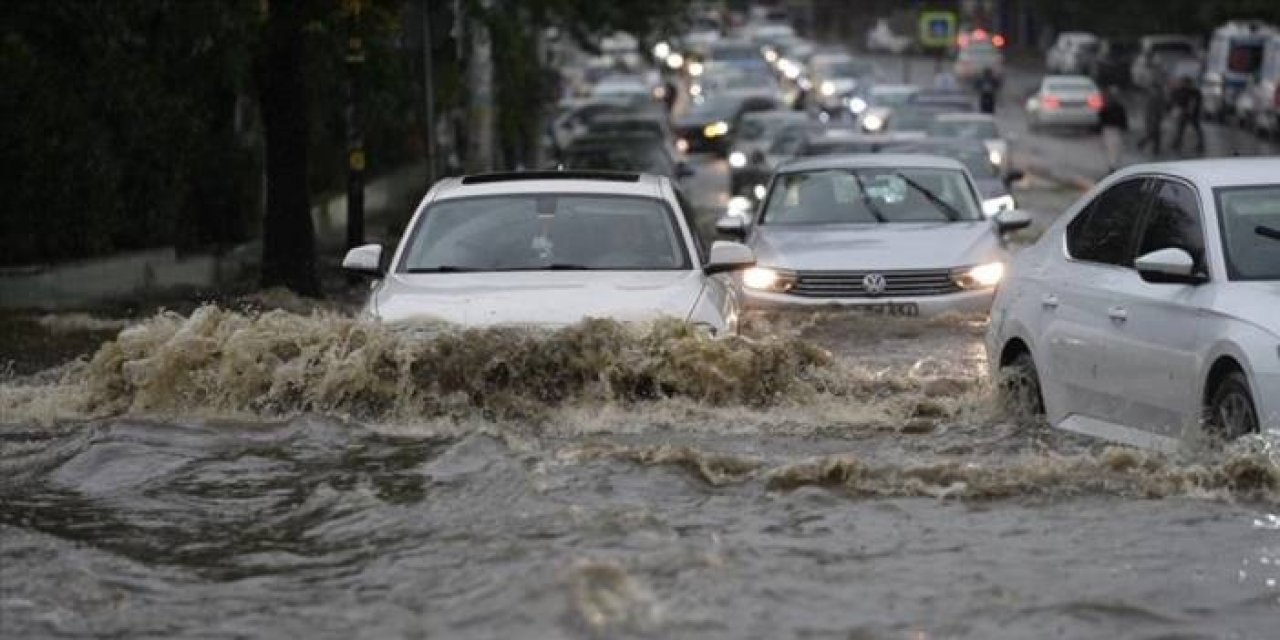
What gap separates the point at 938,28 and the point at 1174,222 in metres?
68.4

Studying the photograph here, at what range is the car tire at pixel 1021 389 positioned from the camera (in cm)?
1227

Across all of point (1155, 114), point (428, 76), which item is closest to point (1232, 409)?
point (428, 76)

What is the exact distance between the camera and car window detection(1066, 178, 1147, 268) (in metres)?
11.5

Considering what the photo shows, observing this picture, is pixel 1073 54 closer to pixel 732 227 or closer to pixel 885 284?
pixel 732 227

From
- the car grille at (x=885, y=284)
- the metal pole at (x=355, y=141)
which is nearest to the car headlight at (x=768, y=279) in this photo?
the car grille at (x=885, y=284)

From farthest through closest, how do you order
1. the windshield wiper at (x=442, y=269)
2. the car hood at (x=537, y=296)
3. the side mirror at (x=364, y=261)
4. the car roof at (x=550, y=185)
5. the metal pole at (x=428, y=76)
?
the metal pole at (x=428, y=76), the car roof at (x=550, y=185), the side mirror at (x=364, y=261), the windshield wiper at (x=442, y=269), the car hood at (x=537, y=296)

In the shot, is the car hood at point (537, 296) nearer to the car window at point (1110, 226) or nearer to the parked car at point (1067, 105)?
the car window at point (1110, 226)

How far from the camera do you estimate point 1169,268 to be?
10492 mm

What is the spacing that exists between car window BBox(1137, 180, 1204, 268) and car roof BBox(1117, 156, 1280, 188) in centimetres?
7

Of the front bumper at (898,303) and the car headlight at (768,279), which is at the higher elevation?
the car headlight at (768,279)

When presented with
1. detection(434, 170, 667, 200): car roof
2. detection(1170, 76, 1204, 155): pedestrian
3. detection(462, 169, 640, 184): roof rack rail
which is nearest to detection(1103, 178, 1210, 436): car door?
detection(434, 170, 667, 200): car roof

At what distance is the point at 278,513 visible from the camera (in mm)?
10047

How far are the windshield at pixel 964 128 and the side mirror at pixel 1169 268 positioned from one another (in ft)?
102

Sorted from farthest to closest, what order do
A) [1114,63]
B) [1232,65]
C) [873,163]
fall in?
[1114,63] < [1232,65] < [873,163]
